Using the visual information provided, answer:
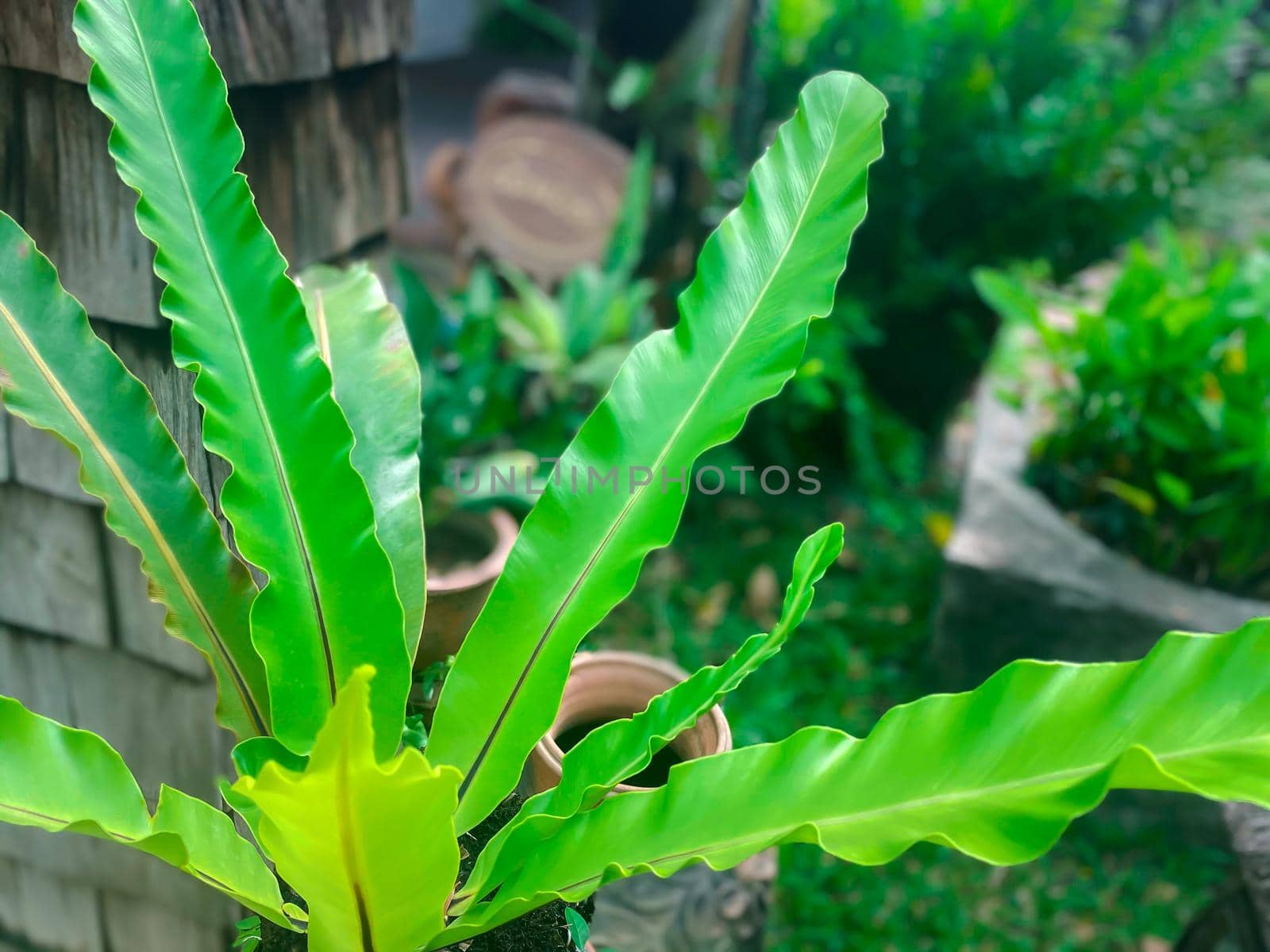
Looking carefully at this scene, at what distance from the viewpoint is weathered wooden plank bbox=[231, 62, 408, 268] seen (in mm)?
921

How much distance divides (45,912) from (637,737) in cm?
87

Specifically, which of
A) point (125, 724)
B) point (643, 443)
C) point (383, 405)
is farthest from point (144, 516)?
point (125, 724)

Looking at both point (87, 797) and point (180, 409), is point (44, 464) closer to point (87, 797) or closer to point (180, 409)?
point (180, 409)

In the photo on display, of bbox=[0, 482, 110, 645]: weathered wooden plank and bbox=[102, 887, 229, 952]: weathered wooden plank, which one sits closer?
bbox=[0, 482, 110, 645]: weathered wooden plank

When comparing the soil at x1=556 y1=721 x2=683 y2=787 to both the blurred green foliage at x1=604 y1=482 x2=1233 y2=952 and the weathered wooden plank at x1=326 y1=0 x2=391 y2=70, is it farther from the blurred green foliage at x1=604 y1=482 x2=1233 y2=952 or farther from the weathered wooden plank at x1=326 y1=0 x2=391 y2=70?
the weathered wooden plank at x1=326 y1=0 x2=391 y2=70

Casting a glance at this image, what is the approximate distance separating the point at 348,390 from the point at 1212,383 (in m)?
1.45

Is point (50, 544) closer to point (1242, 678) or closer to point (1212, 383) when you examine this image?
point (1242, 678)

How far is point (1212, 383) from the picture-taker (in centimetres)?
163

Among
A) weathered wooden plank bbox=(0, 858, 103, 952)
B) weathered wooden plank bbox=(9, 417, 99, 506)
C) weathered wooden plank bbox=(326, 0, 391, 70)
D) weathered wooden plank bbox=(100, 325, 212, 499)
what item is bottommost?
weathered wooden plank bbox=(0, 858, 103, 952)

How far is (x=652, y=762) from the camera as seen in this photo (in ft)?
2.65

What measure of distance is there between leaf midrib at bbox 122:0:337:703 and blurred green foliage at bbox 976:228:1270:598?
130cm

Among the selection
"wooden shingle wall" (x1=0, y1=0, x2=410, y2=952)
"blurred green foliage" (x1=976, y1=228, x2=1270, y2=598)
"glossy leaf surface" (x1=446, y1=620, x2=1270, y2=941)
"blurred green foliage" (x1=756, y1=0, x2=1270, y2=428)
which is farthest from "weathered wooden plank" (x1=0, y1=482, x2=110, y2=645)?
"blurred green foliage" (x1=756, y1=0, x2=1270, y2=428)

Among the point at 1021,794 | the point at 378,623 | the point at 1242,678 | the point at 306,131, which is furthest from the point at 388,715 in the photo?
the point at 306,131

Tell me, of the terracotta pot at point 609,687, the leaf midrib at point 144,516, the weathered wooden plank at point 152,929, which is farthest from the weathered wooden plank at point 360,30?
the weathered wooden plank at point 152,929
